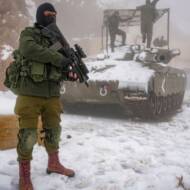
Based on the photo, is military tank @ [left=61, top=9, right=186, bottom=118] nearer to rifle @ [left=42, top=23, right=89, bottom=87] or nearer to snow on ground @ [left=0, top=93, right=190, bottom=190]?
snow on ground @ [left=0, top=93, right=190, bottom=190]

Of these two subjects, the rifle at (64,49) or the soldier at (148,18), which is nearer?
the rifle at (64,49)

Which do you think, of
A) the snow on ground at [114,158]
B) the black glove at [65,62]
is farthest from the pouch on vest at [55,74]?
the snow on ground at [114,158]

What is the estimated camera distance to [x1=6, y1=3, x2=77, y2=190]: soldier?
168 inches

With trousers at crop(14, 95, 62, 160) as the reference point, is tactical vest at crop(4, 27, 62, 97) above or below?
above

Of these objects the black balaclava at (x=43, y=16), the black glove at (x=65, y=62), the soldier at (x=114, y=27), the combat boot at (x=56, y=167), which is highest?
the soldier at (x=114, y=27)

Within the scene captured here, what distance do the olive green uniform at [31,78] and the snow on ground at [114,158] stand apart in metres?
0.57

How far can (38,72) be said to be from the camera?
427 cm

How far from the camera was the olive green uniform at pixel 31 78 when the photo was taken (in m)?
4.26

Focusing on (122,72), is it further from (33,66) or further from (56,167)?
(33,66)

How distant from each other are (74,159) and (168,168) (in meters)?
1.19

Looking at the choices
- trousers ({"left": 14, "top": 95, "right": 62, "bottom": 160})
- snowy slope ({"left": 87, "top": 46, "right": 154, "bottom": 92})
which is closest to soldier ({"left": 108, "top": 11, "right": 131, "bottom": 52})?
snowy slope ({"left": 87, "top": 46, "right": 154, "bottom": 92})

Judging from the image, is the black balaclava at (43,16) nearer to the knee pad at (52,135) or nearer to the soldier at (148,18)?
the knee pad at (52,135)

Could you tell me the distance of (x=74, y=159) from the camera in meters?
5.62

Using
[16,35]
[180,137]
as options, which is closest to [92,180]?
[180,137]
